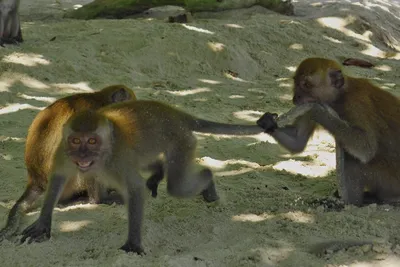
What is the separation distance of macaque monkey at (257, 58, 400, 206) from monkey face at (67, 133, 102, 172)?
66.1 inches

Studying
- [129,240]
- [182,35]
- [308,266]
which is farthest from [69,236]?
[182,35]

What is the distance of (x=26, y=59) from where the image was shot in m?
9.93

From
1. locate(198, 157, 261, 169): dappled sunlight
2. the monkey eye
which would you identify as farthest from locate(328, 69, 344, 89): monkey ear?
the monkey eye

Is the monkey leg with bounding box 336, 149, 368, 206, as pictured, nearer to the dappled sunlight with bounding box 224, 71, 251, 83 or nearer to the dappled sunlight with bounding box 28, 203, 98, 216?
the dappled sunlight with bounding box 28, 203, 98, 216

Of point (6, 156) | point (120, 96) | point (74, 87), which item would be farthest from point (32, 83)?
point (120, 96)

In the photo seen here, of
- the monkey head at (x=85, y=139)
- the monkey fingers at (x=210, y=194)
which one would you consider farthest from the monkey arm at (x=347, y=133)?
the monkey head at (x=85, y=139)

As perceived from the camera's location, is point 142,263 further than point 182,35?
No

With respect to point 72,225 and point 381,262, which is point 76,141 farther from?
point 381,262

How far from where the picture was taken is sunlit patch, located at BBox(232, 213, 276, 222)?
17.9ft

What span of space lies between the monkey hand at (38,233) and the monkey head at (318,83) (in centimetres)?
234

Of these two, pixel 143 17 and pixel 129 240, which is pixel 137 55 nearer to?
pixel 143 17

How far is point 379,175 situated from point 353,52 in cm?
805

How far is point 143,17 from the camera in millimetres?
14047

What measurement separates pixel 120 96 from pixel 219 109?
12.1 feet
